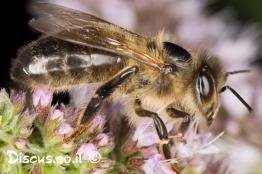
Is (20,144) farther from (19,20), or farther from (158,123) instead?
(19,20)

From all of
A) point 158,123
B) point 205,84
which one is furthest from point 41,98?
point 205,84

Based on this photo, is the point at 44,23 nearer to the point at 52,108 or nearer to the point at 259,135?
the point at 52,108

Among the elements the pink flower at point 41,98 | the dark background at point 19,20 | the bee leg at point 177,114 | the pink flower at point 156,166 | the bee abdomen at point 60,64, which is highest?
the dark background at point 19,20

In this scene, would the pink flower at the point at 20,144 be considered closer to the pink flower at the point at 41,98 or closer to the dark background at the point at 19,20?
the pink flower at the point at 41,98

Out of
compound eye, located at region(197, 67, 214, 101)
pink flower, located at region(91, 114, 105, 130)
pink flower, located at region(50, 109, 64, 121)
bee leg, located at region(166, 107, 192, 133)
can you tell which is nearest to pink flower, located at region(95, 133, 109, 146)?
Answer: pink flower, located at region(91, 114, 105, 130)

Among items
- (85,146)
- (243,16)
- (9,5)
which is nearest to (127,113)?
(85,146)

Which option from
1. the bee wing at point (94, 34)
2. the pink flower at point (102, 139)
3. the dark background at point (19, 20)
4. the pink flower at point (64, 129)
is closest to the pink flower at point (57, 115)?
the pink flower at point (64, 129)

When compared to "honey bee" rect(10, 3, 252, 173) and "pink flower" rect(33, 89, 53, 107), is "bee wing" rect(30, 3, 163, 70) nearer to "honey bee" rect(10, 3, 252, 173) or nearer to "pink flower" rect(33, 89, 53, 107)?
"honey bee" rect(10, 3, 252, 173)
